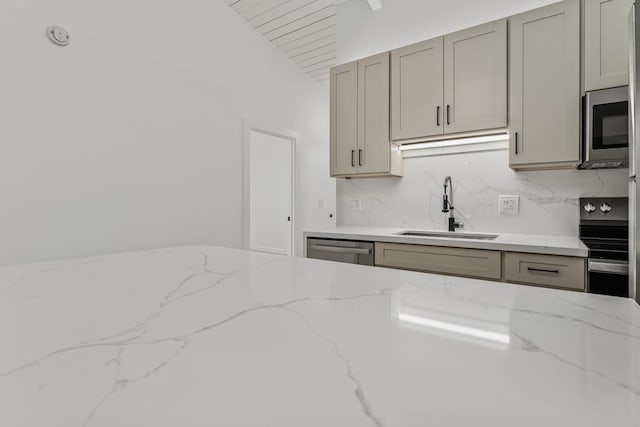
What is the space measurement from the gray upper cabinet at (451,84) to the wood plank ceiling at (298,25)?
1259 millimetres

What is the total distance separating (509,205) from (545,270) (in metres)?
0.72

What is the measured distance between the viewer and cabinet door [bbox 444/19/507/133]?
6.74 ft

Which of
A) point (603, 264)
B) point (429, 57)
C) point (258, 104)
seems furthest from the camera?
point (258, 104)

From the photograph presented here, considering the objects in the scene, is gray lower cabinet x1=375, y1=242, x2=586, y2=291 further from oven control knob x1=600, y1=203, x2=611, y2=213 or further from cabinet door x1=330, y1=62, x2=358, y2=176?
cabinet door x1=330, y1=62, x2=358, y2=176

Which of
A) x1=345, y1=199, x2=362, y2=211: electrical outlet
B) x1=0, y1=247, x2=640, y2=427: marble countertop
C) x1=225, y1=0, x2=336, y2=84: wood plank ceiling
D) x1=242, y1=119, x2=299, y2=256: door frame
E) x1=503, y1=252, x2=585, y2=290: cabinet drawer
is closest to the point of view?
x1=0, y1=247, x2=640, y2=427: marble countertop

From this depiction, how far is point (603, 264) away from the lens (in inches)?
59.0

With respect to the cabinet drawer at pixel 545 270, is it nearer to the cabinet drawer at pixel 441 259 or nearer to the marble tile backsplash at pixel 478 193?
the cabinet drawer at pixel 441 259

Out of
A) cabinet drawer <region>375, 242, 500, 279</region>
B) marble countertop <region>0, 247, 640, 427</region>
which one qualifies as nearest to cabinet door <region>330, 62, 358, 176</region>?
cabinet drawer <region>375, 242, 500, 279</region>

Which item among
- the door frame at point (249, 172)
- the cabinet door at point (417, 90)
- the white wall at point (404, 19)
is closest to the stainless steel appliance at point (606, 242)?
the cabinet door at point (417, 90)

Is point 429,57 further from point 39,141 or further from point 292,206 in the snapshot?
point 39,141

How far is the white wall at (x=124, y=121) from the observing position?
74.5 inches

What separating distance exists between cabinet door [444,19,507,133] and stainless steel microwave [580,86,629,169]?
43 cm

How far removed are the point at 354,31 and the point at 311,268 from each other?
112 inches

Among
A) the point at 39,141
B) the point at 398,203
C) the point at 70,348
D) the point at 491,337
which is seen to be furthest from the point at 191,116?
the point at 491,337
